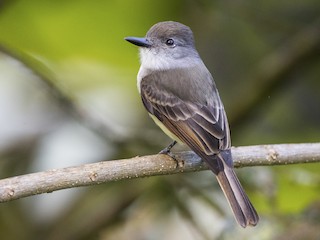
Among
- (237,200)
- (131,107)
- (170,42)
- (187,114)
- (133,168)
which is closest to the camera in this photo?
(133,168)

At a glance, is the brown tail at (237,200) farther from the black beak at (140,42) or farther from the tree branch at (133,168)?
the black beak at (140,42)

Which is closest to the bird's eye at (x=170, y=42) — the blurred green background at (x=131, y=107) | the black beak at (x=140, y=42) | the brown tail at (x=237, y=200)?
the black beak at (x=140, y=42)

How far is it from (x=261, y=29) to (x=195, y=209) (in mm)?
1785

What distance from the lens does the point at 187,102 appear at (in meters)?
4.73

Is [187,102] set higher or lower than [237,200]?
higher

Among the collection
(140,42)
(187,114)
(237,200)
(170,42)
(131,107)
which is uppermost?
(140,42)

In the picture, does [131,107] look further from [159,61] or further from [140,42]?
[140,42]

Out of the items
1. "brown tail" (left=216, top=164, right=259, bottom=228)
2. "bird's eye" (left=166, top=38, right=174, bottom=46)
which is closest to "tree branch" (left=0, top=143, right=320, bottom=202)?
"brown tail" (left=216, top=164, right=259, bottom=228)

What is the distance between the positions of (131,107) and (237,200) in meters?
2.49

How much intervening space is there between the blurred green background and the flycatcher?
0.53m

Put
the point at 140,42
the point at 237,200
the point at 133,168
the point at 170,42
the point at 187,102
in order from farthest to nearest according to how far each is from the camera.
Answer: the point at 170,42
the point at 140,42
the point at 187,102
the point at 237,200
the point at 133,168

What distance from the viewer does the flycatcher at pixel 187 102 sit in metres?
4.23

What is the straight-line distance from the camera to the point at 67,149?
20.2ft

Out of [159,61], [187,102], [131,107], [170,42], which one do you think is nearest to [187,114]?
[187,102]
